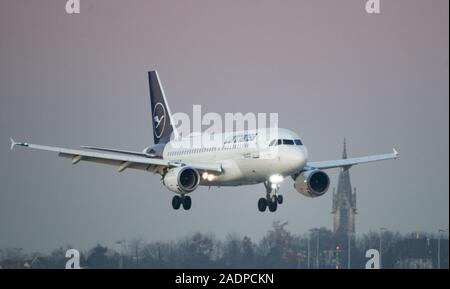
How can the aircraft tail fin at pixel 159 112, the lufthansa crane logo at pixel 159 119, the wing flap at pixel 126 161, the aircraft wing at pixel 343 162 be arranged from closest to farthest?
1. the wing flap at pixel 126 161
2. the aircraft wing at pixel 343 162
3. the aircraft tail fin at pixel 159 112
4. the lufthansa crane logo at pixel 159 119

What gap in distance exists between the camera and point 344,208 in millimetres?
141375

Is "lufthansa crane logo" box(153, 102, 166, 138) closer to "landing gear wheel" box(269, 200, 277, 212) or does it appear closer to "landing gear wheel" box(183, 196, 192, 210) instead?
"landing gear wheel" box(183, 196, 192, 210)

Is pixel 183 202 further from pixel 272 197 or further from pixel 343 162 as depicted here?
pixel 343 162

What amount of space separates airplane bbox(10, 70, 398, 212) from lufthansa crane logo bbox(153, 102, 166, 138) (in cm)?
864

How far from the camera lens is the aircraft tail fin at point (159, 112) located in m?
104

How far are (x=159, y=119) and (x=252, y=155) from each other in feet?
77.1

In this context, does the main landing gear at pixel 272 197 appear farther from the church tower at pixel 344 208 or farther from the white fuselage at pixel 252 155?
the church tower at pixel 344 208

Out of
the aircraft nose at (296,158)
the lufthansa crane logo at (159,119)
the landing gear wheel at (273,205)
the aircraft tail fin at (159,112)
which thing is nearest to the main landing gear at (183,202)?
the landing gear wheel at (273,205)

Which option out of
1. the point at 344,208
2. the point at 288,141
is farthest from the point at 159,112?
the point at 344,208

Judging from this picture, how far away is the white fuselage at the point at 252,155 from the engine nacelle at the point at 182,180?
47.1 inches

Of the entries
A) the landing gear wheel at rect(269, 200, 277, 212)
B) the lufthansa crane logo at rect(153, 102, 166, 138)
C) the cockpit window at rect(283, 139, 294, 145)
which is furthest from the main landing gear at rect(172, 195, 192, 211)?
the lufthansa crane logo at rect(153, 102, 166, 138)

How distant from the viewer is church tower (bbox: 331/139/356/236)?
366 feet
